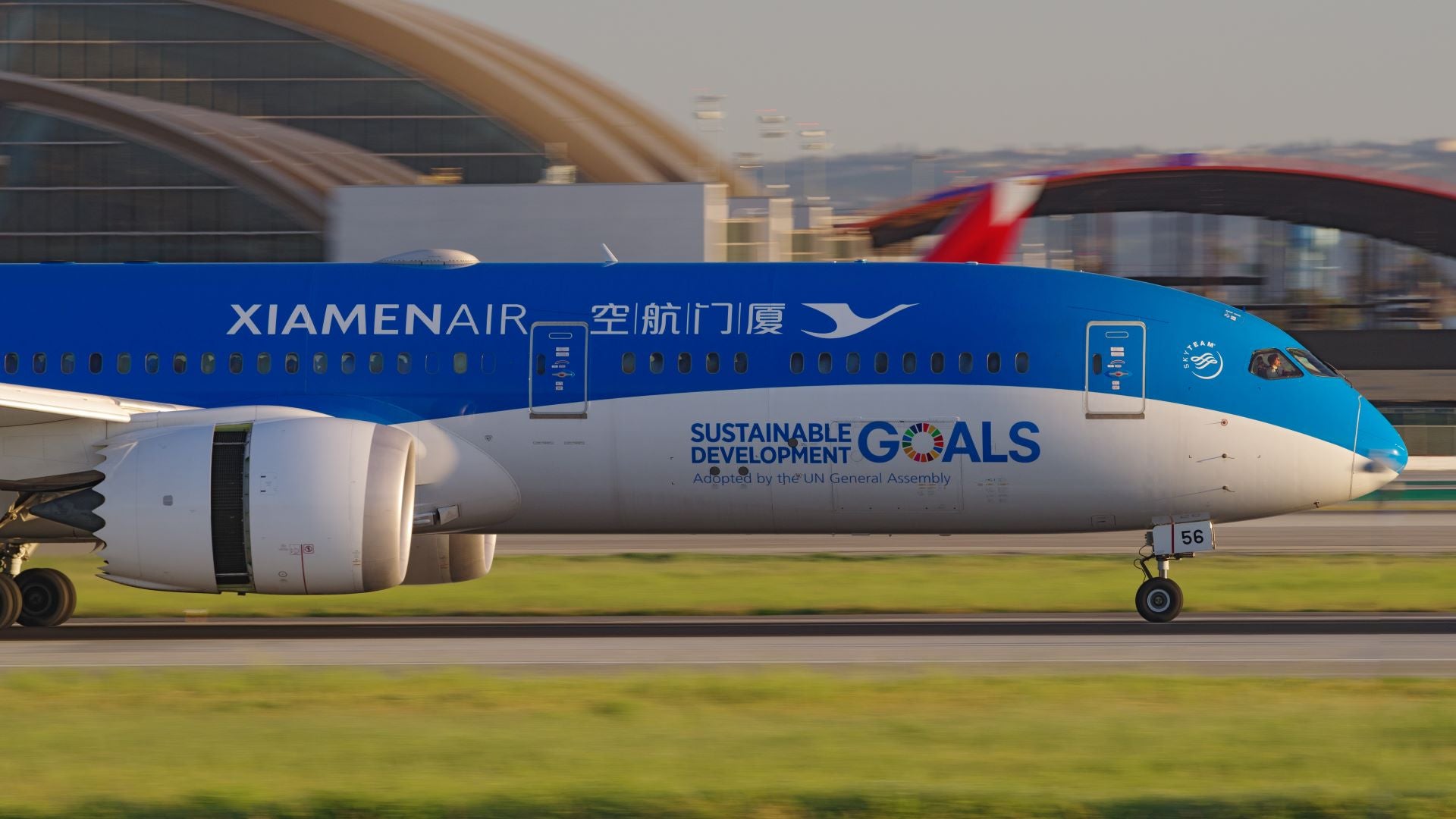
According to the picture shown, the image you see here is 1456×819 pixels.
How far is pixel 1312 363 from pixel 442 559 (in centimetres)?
1060

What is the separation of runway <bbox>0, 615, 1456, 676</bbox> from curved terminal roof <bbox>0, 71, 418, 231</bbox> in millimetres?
44527

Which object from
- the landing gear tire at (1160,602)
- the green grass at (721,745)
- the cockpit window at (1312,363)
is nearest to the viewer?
the green grass at (721,745)

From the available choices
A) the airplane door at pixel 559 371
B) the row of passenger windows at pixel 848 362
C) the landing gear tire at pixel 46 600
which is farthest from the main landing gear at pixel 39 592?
the row of passenger windows at pixel 848 362

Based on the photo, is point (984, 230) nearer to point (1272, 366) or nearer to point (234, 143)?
point (234, 143)

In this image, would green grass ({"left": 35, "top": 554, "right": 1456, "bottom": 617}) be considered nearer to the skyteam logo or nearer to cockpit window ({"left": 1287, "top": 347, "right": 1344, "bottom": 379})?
cockpit window ({"left": 1287, "top": 347, "right": 1344, "bottom": 379})

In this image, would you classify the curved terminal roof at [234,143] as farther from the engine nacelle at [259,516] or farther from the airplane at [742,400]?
the engine nacelle at [259,516]

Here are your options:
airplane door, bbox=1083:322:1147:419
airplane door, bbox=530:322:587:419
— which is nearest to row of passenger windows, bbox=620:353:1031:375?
airplane door, bbox=530:322:587:419

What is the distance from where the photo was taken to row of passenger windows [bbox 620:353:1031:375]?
19422 mm

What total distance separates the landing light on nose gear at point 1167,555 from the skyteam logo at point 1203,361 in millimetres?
1697

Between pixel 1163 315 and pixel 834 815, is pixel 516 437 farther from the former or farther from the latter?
pixel 834 815

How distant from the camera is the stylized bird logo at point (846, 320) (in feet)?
64.3

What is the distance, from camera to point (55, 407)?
18.5 m

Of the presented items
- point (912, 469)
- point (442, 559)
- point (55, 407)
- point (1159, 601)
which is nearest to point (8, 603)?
point (55, 407)

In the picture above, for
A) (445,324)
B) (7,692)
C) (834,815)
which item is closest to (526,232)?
(445,324)
